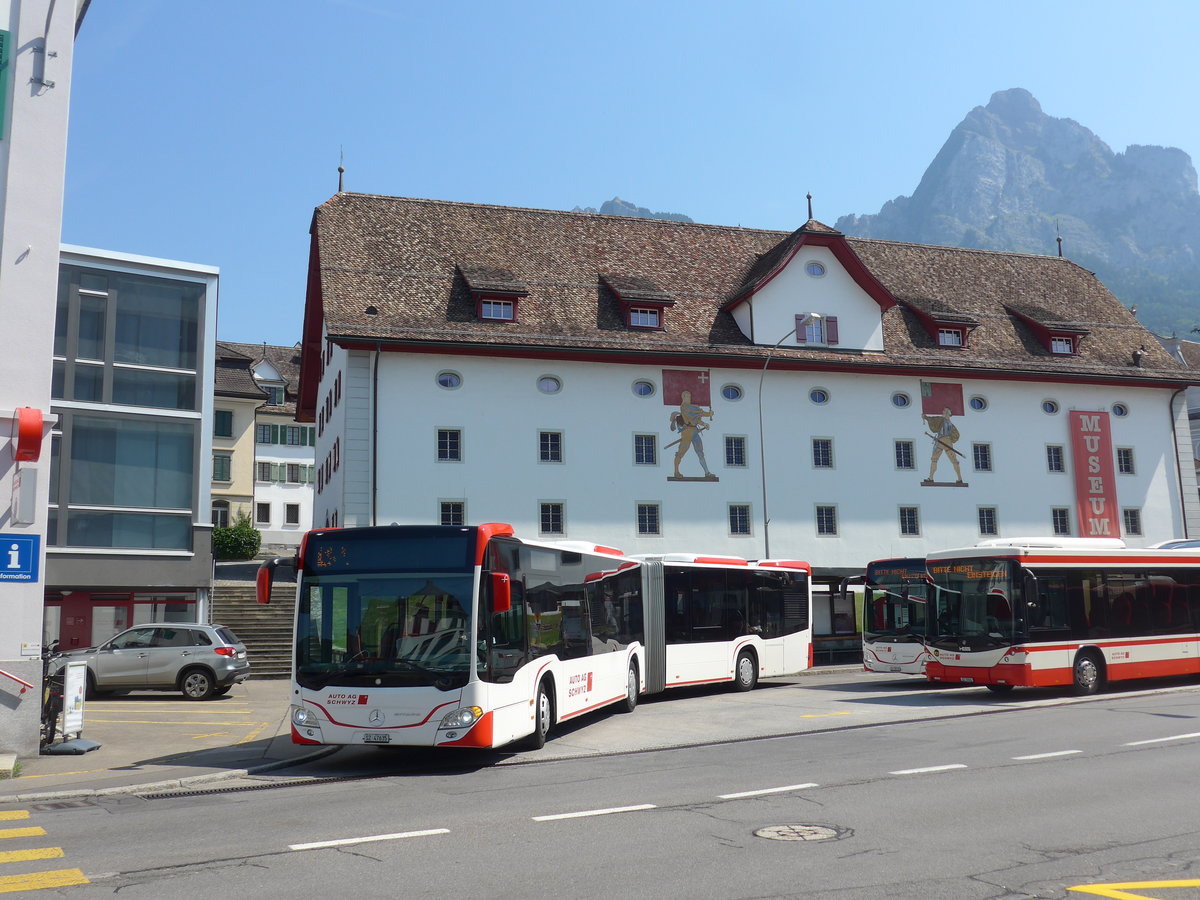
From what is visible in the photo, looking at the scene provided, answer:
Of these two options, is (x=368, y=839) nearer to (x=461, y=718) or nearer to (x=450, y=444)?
(x=461, y=718)

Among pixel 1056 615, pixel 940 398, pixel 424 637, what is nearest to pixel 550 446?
pixel 940 398

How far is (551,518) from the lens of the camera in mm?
37125

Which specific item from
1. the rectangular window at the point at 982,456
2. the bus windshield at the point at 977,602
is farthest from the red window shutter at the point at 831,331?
the bus windshield at the point at 977,602

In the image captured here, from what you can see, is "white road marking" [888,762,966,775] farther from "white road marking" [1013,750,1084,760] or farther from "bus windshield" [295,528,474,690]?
"bus windshield" [295,528,474,690]

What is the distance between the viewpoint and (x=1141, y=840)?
28.3ft

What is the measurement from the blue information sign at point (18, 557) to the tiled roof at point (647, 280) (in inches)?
791

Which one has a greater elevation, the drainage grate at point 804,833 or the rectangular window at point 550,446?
the rectangular window at point 550,446

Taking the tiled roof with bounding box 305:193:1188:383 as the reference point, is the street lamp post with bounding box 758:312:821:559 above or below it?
below

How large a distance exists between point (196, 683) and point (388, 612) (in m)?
12.9

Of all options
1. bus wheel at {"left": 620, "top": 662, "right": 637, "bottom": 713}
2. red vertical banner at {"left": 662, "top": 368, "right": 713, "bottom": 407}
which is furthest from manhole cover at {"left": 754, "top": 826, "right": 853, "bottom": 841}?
red vertical banner at {"left": 662, "top": 368, "right": 713, "bottom": 407}

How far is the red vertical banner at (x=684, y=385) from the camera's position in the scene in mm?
38719

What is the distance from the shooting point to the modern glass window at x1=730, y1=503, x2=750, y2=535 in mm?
38969

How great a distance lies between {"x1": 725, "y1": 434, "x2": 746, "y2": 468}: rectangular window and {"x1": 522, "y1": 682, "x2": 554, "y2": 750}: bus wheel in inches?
934

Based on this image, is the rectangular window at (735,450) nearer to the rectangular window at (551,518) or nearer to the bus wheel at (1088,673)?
the rectangular window at (551,518)
